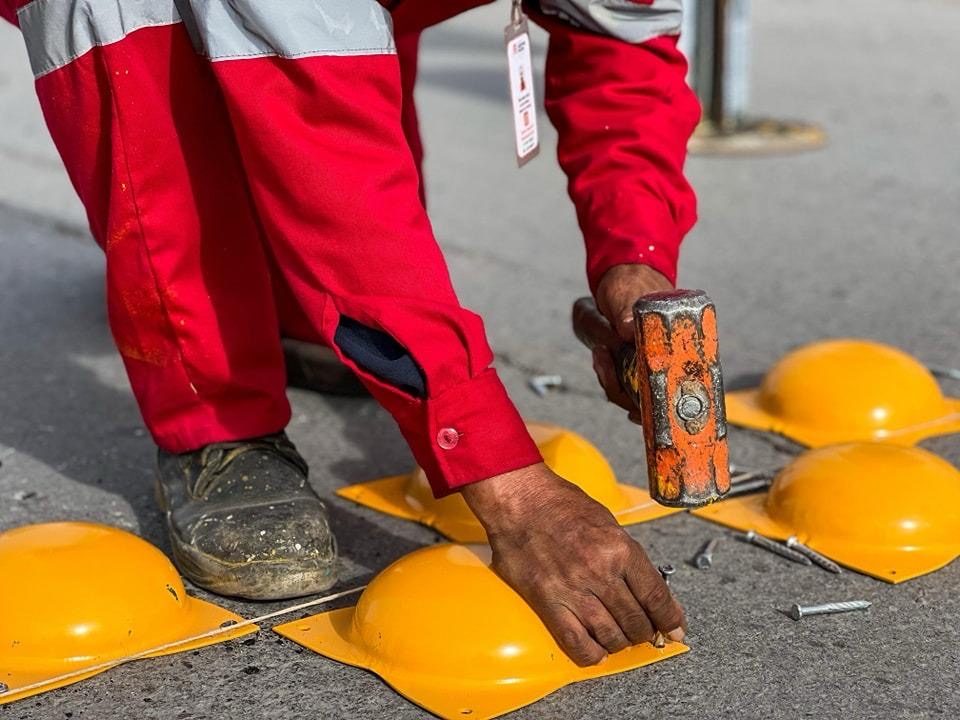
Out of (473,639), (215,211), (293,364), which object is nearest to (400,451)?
(293,364)

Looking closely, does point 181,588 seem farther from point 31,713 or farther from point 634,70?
point 634,70

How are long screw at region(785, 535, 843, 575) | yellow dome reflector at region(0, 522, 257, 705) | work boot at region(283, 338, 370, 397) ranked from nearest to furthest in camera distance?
yellow dome reflector at region(0, 522, 257, 705) → long screw at region(785, 535, 843, 575) → work boot at region(283, 338, 370, 397)

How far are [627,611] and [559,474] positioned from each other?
516mm

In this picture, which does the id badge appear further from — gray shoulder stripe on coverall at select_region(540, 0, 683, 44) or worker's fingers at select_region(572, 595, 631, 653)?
worker's fingers at select_region(572, 595, 631, 653)

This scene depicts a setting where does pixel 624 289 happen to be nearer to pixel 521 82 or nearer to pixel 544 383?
pixel 521 82

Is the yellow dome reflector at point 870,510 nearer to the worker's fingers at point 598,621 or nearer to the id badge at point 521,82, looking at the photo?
the worker's fingers at point 598,621

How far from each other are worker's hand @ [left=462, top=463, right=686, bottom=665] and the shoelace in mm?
563

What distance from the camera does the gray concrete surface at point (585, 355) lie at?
1895mm

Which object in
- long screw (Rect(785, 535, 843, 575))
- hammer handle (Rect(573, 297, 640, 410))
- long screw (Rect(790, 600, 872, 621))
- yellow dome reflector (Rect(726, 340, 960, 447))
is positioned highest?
hammer handle (Rect(573, 297, 640, 410))

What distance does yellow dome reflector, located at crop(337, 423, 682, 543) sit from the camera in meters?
2.38

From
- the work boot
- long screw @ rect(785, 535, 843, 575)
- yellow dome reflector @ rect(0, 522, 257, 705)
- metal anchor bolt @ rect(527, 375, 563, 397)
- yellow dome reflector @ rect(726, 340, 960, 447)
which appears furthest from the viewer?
metal anchor bolt @ rect(527, 375, 563, 397)

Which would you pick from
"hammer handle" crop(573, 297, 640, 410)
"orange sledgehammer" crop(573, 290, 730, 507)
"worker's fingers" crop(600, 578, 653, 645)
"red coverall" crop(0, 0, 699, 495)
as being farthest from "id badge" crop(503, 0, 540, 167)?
"worker's fingers" crop(600, 578, 653, 645)

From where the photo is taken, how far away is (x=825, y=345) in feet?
9.61

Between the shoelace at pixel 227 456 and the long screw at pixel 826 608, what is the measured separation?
0.83 metres
